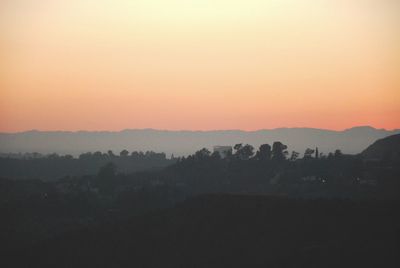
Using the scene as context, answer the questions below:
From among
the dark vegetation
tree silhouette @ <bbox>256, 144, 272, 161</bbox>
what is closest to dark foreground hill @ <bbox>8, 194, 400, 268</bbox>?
the dark vegetation

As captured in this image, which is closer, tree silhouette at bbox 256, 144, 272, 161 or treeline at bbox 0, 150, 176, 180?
tree silhouette at bbox 256, 144, 272, 161

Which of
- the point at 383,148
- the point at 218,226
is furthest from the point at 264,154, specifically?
the point at 218,226

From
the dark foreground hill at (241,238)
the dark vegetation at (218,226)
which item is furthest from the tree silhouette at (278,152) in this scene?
the dark foreground hill at (241,238)

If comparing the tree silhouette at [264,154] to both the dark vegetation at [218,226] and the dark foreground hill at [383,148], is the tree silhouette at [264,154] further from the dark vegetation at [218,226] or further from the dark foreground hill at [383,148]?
the dark foreground hill at [383,148]

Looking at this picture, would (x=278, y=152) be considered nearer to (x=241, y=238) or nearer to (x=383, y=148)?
(x=383, y=148)

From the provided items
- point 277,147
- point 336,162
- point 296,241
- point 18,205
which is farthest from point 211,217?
point 277,147

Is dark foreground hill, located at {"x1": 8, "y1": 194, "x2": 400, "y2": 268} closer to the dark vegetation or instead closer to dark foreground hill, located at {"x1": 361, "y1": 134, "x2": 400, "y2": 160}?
the dark vegetation

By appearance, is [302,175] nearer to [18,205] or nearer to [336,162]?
[336,162]
